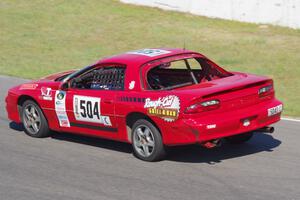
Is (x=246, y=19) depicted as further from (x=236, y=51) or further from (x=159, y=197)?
(x=159, y=197)

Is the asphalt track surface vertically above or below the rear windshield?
below

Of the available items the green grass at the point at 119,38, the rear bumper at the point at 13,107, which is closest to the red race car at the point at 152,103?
the rear bumper at the point at 13,107

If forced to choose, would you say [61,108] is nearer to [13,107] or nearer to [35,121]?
[35,121]

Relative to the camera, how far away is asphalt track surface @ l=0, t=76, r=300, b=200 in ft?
25.9

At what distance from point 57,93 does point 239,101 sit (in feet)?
9.12

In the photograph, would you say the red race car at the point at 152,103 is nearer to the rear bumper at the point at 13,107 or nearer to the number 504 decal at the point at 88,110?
the number 504 decal at the point at 88,110

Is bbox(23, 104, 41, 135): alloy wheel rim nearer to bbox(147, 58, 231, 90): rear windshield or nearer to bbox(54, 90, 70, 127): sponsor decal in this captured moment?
bbox(54, 90, 70, 127): sponsor decal

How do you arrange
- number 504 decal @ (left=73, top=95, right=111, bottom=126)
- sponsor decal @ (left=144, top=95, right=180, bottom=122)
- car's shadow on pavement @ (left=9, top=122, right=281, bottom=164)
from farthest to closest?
number 504 decal @ (left=73, top=95, right=111, bottom=126) → car's shadow on pavement @ (left=9, top=122, right=281, bottom=164) → sponsor decal @ (left=144, top=95, right=180, bottom=122)

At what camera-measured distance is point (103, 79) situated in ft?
32.3

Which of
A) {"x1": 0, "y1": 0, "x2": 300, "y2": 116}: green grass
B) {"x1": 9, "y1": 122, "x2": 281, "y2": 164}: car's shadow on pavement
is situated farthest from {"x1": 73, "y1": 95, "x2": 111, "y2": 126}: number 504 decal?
{"x1": 0, "y1": 0, "x2": 300, "y2": 116}: green grass

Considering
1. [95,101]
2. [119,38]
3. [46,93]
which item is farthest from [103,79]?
[119,38]

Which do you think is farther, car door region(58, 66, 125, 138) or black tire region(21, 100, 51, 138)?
black tire region(21, 100, 51, 138)

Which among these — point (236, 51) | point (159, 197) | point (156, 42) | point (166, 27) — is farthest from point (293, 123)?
point (166, 27)

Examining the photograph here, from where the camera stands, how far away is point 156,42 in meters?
20.5
